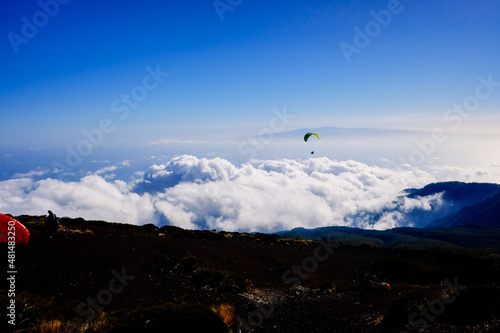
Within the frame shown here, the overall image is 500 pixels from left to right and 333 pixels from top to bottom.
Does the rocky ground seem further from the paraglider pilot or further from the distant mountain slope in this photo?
the distant mountain slope

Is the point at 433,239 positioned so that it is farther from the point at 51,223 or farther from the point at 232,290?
the point at 51,223

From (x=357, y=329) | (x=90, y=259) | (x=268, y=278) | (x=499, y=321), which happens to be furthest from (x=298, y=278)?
(x=90, y=259)

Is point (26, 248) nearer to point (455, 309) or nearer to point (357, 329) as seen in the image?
point (357, 329)

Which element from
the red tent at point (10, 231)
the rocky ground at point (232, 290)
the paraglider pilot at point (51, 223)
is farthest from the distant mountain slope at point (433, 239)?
the red tent at point (10, 231)

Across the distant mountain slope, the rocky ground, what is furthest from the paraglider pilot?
the distant mountain slope

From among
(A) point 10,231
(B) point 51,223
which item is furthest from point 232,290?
(B) point 51,223
